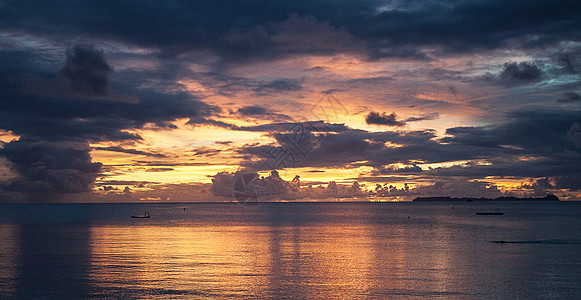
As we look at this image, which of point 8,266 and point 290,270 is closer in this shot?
point 290,270

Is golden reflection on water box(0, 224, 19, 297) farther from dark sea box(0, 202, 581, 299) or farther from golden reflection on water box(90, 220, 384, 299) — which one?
golden reflection on water box(90, 220, 384, 299)

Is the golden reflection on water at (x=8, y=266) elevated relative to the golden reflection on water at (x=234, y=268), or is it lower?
elevated

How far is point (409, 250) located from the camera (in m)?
91.1

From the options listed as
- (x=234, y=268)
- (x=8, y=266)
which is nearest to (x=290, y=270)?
(x=234, y=268)

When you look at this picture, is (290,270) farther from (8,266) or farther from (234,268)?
(8,266)

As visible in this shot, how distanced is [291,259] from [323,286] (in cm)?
2283

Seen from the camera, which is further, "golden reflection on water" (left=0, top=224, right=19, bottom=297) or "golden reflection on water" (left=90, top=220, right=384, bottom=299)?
"golden reflection on water" (left=0, top=224, right=19, bottom=297)

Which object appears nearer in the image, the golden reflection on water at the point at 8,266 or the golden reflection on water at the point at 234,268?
the golden reflection on water at the point at 234,268

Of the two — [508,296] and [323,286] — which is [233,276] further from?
[508,296]

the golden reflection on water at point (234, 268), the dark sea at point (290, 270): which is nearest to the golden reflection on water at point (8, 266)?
the dark sea at point (290, 270)

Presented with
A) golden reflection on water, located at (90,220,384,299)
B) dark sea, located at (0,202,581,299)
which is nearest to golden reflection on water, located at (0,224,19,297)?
dark sea, located at (0,202,581,299)

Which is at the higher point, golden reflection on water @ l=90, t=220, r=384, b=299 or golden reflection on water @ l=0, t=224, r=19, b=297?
golden reflection on water @ l=0, t=224, r=19, b=297

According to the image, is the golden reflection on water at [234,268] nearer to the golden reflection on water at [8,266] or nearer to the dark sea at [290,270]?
the dark sea at [290,270]

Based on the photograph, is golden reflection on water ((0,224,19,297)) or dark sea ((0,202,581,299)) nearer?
dark sea ((0,202,581,299))
